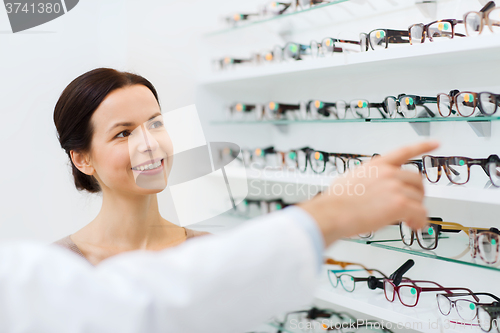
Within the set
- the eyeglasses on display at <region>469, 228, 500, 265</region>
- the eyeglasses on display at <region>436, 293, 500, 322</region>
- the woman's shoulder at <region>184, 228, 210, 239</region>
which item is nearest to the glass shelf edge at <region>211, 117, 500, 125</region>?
the eyeglasses on display at <region>469, 228, 500, 265</region>

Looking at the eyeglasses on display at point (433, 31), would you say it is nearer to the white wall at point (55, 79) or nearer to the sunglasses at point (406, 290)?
the sunglasses at point (406, 290)

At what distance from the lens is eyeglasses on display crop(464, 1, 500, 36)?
2.51 ft

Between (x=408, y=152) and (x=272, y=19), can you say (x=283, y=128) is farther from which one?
(x=408, y=152)

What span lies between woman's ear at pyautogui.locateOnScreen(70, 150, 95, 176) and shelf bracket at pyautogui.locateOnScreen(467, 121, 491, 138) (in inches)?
34.3

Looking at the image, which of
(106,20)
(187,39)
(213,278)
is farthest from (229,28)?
(213,278)

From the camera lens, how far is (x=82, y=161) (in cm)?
82

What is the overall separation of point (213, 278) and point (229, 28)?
123 cm

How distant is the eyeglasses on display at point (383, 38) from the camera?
933 mm

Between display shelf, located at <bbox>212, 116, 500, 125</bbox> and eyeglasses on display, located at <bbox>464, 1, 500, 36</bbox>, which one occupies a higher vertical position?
eyeglasses on display, located at <bbox>464, 1, 500, 36</bbox>

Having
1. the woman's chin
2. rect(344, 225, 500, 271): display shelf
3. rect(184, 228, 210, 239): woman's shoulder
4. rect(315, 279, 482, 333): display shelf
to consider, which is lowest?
rect(315, 279, 482, 333): display shelf

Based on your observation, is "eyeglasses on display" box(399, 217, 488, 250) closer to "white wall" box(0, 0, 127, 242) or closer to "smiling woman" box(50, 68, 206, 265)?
"smiling woman" box(50, 68, 206, 265)

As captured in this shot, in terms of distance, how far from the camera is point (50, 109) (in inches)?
48.0

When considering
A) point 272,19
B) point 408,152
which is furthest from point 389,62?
point 408,152

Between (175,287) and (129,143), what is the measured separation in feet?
1.68
